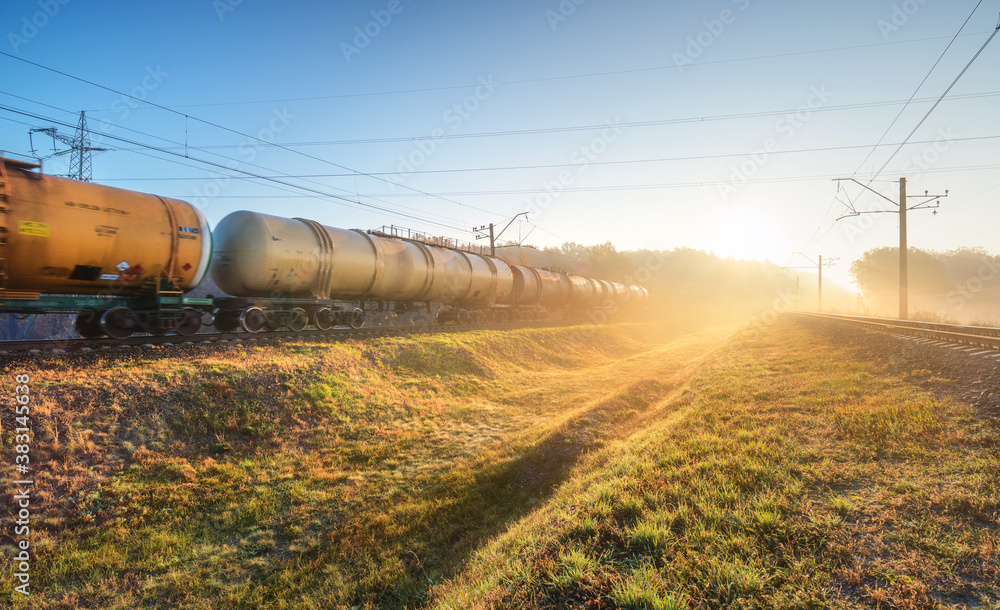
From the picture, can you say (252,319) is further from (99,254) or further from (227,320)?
(99,254)

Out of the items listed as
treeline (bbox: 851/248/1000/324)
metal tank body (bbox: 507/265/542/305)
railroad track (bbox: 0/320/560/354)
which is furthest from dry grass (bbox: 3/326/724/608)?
treeline (bbox: 851/248/1000/324)

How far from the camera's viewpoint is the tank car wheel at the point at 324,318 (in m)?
16.0

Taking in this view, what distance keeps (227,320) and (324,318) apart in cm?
330

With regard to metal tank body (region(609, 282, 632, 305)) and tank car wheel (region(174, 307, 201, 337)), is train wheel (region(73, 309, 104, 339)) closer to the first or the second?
tank car wheel (region(174, 307, 201, 337))

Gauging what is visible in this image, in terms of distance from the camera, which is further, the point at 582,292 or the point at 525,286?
the point at 582,292

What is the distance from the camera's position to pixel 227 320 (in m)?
14.1

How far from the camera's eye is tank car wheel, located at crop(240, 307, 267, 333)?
44.2ft

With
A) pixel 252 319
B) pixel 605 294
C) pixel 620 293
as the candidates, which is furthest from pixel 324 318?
pixel 620 293

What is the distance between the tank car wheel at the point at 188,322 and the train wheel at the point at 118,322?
3.22 ft

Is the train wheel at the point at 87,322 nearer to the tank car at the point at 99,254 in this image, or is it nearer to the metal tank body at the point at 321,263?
the tank car at the point at 99,254

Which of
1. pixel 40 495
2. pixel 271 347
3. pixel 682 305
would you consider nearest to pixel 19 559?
pixel 40 495

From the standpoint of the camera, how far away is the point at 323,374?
11617 millimetres

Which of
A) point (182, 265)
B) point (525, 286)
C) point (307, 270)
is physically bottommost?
point (182, 265)

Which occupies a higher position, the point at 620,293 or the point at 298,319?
the point at 620,293
